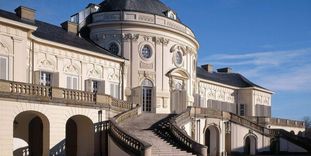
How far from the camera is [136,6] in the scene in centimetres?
3669

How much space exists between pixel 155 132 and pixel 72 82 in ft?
24.8

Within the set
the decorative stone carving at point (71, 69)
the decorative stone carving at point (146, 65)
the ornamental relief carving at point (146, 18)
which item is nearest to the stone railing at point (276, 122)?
the decorative stone carving at point (146, 65)

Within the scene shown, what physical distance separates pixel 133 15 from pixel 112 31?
215cm

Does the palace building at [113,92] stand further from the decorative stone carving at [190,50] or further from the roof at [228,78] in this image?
the roof at [228,78]

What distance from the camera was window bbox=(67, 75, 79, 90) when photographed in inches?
Result: 1175

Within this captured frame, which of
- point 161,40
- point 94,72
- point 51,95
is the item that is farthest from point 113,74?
point 51,95

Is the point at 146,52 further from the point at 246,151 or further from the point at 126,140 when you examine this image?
the point at 126,140

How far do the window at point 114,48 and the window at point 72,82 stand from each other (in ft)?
18.6

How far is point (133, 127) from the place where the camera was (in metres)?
26.0

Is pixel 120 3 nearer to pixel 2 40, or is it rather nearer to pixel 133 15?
pixel 133 15

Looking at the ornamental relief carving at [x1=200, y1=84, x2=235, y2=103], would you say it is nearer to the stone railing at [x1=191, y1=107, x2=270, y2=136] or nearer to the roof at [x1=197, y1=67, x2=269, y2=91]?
the roof at [x1=197, y1=67, x2=269, y2=91]

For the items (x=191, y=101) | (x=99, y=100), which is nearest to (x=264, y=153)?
(x=191, y=101)

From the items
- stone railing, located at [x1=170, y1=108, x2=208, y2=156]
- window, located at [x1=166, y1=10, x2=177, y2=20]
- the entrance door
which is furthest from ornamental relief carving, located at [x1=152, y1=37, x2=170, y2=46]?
stone railing, located at [x1=170, y1=108, x2=208, y2=156]

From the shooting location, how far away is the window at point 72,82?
2984 cm
